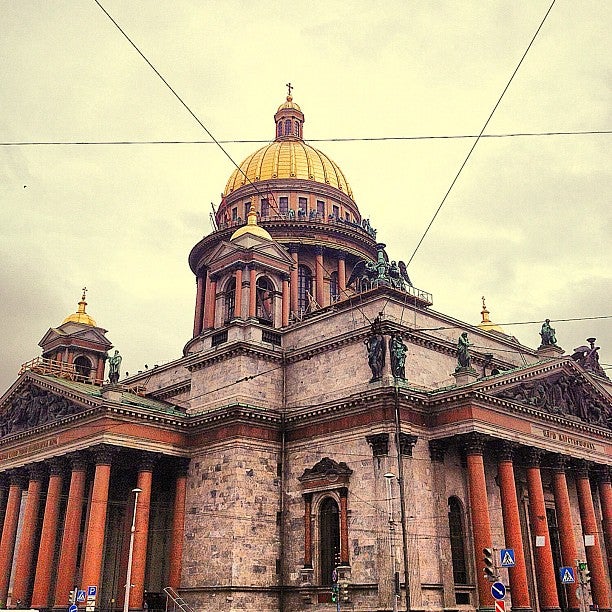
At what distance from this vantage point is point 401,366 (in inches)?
1393

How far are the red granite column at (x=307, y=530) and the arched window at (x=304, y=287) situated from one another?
61.8 ft

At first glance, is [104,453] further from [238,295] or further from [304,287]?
[304,287]

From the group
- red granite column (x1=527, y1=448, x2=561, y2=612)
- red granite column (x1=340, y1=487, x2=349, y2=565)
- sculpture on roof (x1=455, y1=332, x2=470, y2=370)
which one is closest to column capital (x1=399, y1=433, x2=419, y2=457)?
red granite column (x1=340, y1=487, x2=349, y2=565)

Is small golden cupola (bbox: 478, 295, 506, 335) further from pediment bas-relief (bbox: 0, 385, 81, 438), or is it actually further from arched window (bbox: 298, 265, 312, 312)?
pediment bas-relief (bbox: 0, 385, 81, 438)

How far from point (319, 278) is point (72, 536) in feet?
83.9

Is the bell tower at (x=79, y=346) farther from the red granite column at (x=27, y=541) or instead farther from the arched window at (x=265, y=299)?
the arched window at (x=265, y=299)

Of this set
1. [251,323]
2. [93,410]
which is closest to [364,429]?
[251,323]

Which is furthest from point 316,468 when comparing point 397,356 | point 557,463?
point 557,463

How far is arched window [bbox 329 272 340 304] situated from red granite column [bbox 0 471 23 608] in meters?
24.5

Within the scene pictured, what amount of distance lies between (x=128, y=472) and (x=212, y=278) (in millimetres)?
12696

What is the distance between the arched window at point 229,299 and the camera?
146ft

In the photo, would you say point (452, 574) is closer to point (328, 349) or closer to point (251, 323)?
point (328, 349)

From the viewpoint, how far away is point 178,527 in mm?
38312

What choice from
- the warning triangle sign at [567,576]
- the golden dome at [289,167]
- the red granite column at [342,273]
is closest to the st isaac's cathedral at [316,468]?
the warning triangle sign at [567,576]
